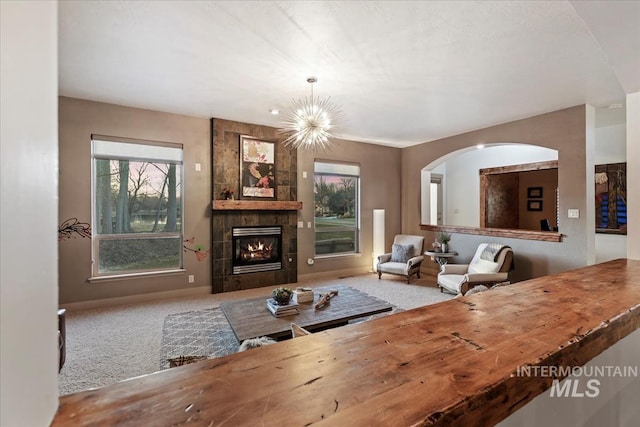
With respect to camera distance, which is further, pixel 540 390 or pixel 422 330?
pixel 422 330

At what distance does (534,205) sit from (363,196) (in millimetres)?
5292

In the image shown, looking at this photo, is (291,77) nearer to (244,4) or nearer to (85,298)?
(244,4)

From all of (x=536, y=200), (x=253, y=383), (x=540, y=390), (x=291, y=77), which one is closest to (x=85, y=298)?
(x=291, y=77)

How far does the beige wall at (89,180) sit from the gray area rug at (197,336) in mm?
1051

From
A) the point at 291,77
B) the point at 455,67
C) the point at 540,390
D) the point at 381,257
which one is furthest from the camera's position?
the point at 381,257

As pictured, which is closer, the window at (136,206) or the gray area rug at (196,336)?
the gray area rug at (196,336)

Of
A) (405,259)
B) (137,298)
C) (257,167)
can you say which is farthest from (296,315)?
(405,259)

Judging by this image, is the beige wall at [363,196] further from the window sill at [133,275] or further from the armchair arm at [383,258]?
the window sill at [133,275]

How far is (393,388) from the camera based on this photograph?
2.08ft

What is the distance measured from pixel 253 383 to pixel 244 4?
253 cm

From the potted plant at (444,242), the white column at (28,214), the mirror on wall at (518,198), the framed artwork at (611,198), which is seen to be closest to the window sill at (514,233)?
the potted plant at (444,242)

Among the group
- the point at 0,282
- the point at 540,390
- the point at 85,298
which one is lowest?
the point at 85,298

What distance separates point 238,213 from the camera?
523 centimetres

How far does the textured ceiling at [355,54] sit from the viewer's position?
2.24 meters
